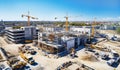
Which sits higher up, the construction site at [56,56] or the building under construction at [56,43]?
the building under construction at [56,43]

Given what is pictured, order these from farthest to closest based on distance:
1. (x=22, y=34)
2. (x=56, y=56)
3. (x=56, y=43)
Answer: (x=22, y=34)
(x=56, y=43)
(x=56, y=56)

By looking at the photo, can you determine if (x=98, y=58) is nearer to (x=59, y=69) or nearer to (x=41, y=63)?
(x=59, y=69)

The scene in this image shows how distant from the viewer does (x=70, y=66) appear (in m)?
29.9

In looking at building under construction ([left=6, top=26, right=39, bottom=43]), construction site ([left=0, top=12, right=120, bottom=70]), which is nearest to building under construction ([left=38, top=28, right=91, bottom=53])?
construction site ([left=0, top=12, right=120, bottom=70])

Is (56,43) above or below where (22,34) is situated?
below

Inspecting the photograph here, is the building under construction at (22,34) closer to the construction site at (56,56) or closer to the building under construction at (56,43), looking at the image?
the construction site at (56,56)

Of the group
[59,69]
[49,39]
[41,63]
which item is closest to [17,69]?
[41,63]

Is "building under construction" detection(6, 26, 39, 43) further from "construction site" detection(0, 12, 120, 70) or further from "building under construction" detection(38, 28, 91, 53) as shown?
"building under construction" detection(38, 28, 91, 53)

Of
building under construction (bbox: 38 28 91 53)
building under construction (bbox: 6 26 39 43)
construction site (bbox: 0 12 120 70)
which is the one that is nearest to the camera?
construction site (bbox: 0 12 120 70)

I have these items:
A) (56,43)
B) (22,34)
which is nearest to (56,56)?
(56,43)

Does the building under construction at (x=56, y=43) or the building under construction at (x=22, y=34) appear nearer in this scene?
the building under construction at (x=56, y=43)

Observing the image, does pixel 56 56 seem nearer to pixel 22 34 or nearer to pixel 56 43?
pixel 56 43

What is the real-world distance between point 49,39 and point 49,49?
539 cm

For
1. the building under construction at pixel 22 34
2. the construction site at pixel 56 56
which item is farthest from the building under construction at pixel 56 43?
the building under construction at pixel 22 34
